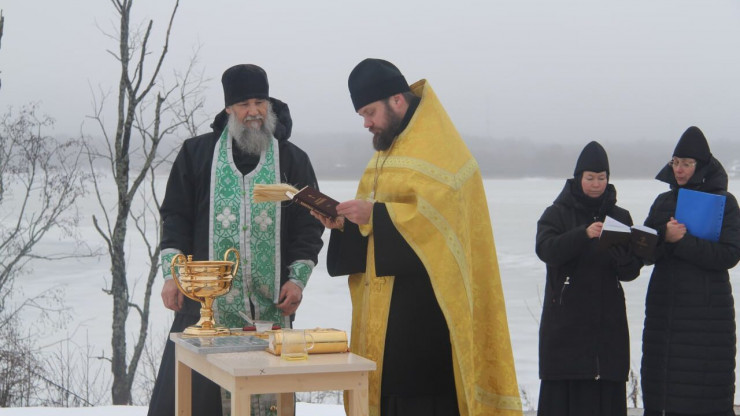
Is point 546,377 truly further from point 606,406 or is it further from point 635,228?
point 635,228

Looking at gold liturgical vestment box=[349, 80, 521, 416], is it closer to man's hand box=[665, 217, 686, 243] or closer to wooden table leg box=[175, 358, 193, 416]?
wooden table leg box=[175, 358, 193, 416]

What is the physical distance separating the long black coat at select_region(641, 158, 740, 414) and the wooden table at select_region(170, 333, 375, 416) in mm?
2187

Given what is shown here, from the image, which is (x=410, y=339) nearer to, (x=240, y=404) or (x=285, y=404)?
(x=285, y=404)

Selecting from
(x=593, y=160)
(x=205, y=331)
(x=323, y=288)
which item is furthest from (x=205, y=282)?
(x=323, y=288)

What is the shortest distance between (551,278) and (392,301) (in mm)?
1408

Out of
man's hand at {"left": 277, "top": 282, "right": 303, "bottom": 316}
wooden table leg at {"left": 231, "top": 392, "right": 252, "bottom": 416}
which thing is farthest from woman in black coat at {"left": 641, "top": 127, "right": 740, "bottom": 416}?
wooden table leg at {"left": 231, "top": 392, "right": 252, "bottom": 416}

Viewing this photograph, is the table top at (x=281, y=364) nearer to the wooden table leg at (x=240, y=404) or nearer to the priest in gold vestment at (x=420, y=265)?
the wooden table leg at (x=240, y=404)

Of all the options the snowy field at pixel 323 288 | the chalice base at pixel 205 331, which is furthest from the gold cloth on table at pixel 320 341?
the snowy field at pixel 323 288

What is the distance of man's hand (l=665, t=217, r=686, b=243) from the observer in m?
4.34

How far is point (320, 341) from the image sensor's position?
9.29ft

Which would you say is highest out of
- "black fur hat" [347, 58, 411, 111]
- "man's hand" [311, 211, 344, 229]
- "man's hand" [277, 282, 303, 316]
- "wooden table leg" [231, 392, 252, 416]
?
"black fur hat" [347, 58, 411, 111]

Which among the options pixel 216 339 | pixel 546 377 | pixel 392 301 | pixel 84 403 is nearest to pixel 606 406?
pixel 546 377

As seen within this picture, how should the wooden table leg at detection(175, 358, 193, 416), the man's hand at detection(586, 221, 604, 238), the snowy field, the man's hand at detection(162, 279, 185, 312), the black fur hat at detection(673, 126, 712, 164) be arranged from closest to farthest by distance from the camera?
the wooden table leg at detection(175, 358, 193, 416), the man's hand at detection(162, 279, 185, 312), the man's hand at detection(586, 221, 604, 238), the black fur hat at detection(673, 126, 712, 164), the snowy field

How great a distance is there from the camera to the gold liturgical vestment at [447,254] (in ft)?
10.4
